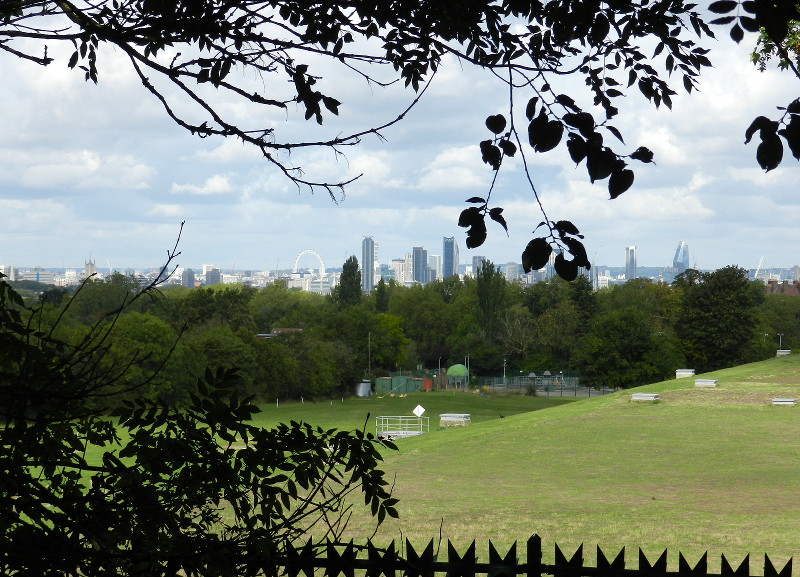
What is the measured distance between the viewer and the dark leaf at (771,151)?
1736mm

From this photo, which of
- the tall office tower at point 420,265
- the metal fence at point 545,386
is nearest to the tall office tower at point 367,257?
the tall office tower at point 420,265

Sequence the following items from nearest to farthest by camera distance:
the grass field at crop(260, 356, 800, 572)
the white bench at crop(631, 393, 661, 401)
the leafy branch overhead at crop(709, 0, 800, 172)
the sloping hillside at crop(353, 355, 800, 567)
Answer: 1. the leafy branch overhead at crop(709, 0, 800, 172)
2. the grass field at crop(260, 356, 800, 572)
3. the sloping hillside at crop(353, 355, 800, 567)
4. the white bench at crop(631, 393, 661, 401)

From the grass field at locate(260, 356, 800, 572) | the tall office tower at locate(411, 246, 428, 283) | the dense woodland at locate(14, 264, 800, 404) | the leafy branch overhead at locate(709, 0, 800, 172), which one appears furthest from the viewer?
the tall office tower at locate(411, 246, 428, 283)

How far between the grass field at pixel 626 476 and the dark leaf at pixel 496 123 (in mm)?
6292

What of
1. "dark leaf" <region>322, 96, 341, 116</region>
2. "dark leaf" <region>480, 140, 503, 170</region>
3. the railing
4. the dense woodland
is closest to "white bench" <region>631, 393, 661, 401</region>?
the railing

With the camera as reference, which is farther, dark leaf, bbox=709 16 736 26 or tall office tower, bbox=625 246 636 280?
tall office tower, bbox=625 246 636 280

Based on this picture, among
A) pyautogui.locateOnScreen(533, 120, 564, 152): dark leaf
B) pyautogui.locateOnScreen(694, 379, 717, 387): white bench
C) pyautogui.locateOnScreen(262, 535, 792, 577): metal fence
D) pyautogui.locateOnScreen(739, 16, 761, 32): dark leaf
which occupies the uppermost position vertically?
pyautogui.locateOnScreen(739, 16, 761, 32): dark leaf

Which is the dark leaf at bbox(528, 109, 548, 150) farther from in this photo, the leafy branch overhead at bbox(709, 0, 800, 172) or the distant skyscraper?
the distant skyscraper

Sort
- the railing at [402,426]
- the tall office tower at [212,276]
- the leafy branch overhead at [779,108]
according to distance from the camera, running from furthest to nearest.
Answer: the tall office tower at [212,276] → the railing at [402,426] → the leafy branch overhead at [779,108]

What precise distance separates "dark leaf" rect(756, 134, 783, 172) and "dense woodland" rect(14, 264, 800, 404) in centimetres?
3697

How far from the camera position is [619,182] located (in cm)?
191

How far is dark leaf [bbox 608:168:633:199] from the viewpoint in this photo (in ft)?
6.21

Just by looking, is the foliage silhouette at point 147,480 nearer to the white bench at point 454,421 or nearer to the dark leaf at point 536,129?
the dark leaf at point 536,129

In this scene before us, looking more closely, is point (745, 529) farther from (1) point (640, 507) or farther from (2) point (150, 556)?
(2) point (150, 556)
